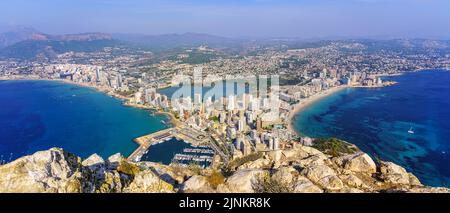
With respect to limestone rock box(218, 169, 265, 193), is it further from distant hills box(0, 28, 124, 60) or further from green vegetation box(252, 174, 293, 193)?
distant hills box(0, 28, 124, 60)

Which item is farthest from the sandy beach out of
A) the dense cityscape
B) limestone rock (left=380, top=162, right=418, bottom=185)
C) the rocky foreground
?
the rocky foreground

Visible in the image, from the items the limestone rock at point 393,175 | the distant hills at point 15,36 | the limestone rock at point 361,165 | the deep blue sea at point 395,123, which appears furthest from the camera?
the distant hills at point 15,36

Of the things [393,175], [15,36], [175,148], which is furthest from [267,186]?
[15,36]

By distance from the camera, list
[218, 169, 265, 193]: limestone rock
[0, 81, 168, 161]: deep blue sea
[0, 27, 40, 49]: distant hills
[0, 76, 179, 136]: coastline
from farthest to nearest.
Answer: [0, 27, 40, 49]: distant hills, [0, 76, 179, 136]: coastline, [0, 81, 168, 161]: deep blue sea, [218, 169, 265, 193]: limestone rock

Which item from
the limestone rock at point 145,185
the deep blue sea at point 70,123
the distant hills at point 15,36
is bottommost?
the deep blue sea at point 70,123

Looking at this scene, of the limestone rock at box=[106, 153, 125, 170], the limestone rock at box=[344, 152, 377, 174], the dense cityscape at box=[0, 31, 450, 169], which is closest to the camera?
the limestone rock at box=[106, 153, 125, 170]

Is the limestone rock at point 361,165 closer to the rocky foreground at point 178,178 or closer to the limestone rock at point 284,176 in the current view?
the rocky foreground at point 178,178

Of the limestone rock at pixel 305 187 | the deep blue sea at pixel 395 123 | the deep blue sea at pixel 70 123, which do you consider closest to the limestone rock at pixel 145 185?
the limestone rock at pixel 305 187
